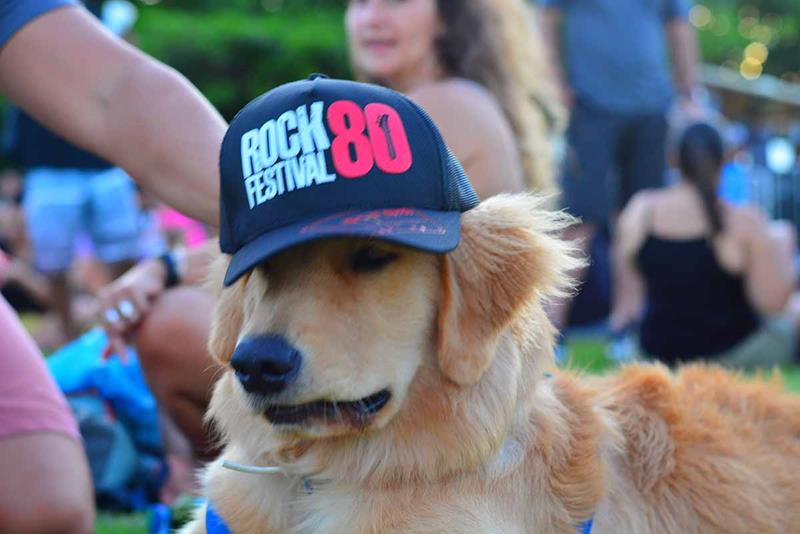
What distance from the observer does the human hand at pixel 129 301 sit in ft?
12.7

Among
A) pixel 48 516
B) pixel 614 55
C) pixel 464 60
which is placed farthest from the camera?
pixel 614 55

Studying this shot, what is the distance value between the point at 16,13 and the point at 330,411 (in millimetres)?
1660

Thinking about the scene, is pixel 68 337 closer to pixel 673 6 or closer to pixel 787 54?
pixel 673 6

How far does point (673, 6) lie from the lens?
8602 millimetres

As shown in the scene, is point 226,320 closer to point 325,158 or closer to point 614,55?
point 325,158

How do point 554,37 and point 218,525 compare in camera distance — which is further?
point 554,37

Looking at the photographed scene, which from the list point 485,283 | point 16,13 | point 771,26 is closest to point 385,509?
point 485,283

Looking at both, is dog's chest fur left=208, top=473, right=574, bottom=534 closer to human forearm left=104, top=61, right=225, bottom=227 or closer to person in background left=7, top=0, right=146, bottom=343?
human forearm left=104, top=61, right=225, bottom=227

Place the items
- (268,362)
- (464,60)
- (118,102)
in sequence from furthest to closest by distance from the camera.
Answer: (464,60), (118,102), (268,362)

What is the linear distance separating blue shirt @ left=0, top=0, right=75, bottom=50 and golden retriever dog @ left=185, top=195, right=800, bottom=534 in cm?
105

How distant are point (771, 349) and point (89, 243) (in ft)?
18.8

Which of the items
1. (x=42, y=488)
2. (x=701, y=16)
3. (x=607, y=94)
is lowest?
(x=701, y=16)

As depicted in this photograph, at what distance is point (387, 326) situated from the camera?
2529mm

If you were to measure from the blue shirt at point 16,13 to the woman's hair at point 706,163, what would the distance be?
18.1 ft
